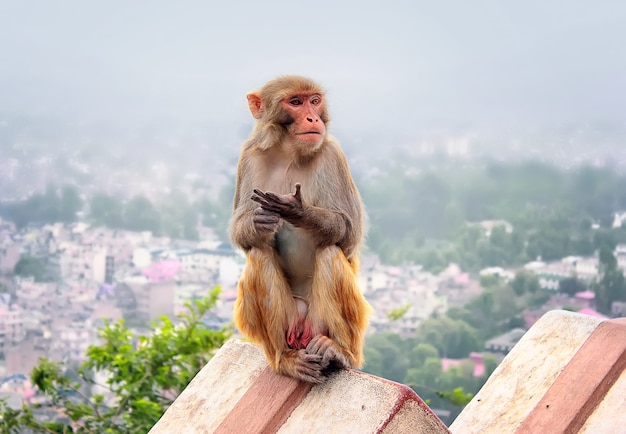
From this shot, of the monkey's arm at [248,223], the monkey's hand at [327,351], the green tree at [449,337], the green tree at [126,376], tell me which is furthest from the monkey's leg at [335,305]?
the green tree at [449,337]

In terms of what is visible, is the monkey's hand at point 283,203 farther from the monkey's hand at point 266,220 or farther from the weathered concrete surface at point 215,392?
the weathered concrete surface at point 215,392

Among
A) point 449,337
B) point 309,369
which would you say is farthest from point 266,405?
point 449,337

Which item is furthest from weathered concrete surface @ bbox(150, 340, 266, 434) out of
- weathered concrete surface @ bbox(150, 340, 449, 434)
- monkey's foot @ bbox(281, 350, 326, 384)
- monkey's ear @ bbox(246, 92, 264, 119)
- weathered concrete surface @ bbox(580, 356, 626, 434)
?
weathered concrete surface @ bbox(580, 356, 626, 434)

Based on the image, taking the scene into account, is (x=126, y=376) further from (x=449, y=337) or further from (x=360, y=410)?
(x=449, y=337)

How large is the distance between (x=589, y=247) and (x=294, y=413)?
6.83 metres

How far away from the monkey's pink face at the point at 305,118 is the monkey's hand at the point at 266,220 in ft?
1.20

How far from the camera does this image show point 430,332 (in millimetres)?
8945

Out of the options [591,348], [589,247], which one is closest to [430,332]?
[589,247]

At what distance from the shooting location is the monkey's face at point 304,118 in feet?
12.4

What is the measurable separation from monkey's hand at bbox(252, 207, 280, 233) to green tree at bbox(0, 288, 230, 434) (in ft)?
10.9

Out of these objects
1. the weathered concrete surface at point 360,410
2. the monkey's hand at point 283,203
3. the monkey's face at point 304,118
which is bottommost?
the weathered concrete surface at point 360,410

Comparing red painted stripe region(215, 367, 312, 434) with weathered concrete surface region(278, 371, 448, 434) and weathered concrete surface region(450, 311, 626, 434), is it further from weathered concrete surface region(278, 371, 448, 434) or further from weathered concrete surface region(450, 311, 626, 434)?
weathered concrete surface region(450, 311, 626, 434)

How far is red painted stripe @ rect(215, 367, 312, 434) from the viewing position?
12.4ft

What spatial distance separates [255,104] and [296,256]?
0.75 m
